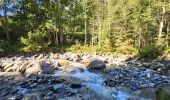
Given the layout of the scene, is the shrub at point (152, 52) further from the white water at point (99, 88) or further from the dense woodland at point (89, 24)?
the white water at point (99, 88)

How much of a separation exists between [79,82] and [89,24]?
27.5 meters

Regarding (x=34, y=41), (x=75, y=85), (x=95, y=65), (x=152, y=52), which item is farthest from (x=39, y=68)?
(x=34, y=41)

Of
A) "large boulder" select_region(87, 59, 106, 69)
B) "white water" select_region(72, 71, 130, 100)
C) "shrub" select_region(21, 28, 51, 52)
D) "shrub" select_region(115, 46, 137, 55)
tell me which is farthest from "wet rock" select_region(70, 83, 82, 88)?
"shrub" select_region(21, 28, 51, 52)

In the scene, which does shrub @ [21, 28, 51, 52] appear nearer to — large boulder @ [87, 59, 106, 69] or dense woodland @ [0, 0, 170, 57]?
dense woodland @ [0, 0, 170, 57]

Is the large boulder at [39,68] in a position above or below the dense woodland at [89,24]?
below

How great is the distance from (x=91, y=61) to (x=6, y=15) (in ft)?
66.2

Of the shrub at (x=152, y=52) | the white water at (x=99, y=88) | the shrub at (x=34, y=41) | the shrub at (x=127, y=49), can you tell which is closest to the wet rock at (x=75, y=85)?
the white water at (x=99, y=88)

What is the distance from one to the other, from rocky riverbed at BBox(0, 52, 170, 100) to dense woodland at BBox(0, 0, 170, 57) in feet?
34.1

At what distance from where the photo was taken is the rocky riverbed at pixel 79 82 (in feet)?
50.5

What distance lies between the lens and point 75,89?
16.5m

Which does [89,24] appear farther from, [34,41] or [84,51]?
[34,41]

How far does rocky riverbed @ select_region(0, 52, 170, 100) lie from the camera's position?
15406mm

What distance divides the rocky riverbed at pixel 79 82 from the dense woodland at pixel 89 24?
1038 centimetres

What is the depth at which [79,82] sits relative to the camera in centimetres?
1839
